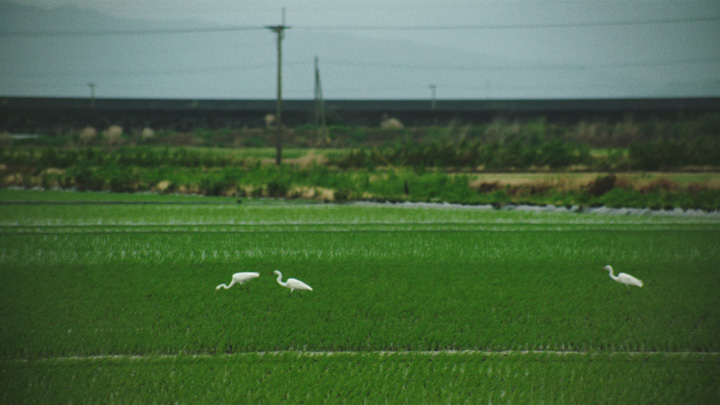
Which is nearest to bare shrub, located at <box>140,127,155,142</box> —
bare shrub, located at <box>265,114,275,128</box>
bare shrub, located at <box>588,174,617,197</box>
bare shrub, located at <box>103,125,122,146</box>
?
bare shrub, located at <box>103,125,122,146</box>

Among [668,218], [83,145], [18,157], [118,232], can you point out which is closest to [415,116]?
[83,145]

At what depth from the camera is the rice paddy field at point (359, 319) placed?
3.52 meters

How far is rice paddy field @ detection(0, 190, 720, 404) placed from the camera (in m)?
3.52

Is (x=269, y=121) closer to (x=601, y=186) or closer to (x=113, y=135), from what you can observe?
(x=113, y=135)

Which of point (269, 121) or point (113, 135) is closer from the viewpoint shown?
point (113, 135)

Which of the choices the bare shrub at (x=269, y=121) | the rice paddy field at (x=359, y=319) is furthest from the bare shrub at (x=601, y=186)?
the bare shrub at (x=269, y=121)

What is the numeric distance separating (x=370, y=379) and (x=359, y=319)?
3.86ft

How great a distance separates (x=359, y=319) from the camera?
4.75 metres

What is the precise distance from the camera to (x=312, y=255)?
7621 mm

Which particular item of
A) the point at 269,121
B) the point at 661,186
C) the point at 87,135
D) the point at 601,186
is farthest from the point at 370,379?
the point at 269,121

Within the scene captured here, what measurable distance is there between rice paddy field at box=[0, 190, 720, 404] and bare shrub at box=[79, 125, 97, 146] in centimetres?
2781

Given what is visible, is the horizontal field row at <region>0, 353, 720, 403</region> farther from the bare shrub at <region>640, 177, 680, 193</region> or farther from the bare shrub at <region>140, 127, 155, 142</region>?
the bare shrub at <region>140, 127, 155, 142</region>

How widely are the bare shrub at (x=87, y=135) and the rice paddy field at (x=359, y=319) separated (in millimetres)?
27806

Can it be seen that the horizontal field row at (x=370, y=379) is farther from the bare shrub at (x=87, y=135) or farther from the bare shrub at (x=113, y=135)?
the bare shrub at (x=87, y=135)
